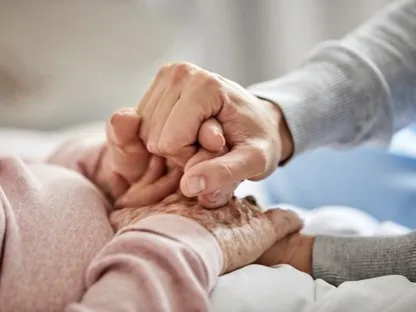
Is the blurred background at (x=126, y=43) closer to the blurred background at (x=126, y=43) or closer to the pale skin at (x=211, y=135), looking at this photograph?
the blurred background at (x=126, y=43)

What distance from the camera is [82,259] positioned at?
564 mm

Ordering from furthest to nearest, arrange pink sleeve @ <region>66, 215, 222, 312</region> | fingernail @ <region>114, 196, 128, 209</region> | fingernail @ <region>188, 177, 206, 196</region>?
fingernail @ <region>114, 196, 128, 209</region> → fingernail @ <region>188, 177, 206, 196</region> → pink sleeve @ <region>66, 215, 222, 312</region>

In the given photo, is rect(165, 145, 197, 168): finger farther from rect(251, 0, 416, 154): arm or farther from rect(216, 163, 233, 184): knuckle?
rect(251, 0, 416, 154): arm

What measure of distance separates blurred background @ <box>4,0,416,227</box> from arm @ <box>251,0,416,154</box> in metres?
0.48

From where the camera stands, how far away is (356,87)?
0.85 meters

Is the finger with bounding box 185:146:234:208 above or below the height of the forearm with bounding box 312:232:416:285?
above

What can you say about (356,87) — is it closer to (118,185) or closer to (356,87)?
(356,87)

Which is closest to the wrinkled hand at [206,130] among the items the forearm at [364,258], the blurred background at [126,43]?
the forearm at [364,258]

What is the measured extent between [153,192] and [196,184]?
10 cm

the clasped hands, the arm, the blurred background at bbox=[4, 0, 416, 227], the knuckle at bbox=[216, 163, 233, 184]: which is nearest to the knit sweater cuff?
the arm

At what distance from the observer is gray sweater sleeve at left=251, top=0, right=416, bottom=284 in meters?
0.82

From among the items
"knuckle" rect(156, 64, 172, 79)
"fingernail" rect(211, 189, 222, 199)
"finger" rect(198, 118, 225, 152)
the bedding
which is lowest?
the bedding

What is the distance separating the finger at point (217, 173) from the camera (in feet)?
1.95

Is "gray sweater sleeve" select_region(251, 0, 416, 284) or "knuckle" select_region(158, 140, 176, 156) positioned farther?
"gray sweater sleeve" select_region(251, 0, 416, 284)
